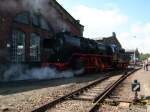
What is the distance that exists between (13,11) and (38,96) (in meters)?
14.6

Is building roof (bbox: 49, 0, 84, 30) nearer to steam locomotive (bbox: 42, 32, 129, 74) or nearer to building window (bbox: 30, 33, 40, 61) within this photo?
building window (bbox: 30, 33, 40, 61)

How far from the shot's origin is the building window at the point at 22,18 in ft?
83.1

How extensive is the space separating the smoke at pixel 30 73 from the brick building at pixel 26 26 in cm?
164

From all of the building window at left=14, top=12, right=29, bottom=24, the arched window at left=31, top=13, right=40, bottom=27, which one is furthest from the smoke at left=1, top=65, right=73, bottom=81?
the arched window at left=31, top=13, right=40, bottom=27

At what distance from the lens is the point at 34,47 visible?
27625 mm

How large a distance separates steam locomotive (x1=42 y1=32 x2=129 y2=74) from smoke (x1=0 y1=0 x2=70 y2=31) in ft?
15.7

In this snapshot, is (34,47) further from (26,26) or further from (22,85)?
(22,85)

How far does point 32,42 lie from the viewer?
1082 inches

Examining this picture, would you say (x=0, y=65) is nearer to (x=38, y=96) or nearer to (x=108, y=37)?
(x=38, y=96)

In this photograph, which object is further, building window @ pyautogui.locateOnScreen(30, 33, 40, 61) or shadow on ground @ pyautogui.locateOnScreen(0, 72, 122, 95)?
building window @ pyautogui.locateOnScreen(30, 33, 40, 61)

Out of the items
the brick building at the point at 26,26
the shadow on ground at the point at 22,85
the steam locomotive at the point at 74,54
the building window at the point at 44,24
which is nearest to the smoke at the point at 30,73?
the steam locomotive at the point at 74,54

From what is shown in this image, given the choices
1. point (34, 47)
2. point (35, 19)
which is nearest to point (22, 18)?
point (35, 19)

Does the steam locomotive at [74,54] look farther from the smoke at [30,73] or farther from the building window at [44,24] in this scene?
the building window at [44,24]

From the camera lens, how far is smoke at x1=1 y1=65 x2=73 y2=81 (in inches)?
828
